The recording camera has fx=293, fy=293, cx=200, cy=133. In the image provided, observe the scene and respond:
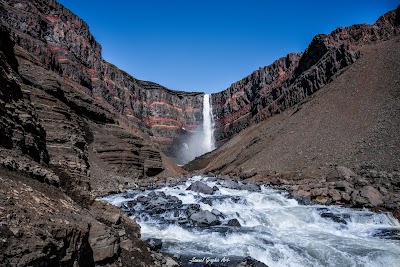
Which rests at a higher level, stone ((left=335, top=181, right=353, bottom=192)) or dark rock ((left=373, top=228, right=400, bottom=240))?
stone ((left=335, top=181, right=353, bottom=192))

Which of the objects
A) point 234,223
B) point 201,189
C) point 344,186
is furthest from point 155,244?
point 344,186

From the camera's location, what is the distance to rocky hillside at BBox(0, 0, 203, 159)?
48188 mm

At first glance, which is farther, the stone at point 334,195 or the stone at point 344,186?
the stone at point 344,186

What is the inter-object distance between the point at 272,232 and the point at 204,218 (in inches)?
136

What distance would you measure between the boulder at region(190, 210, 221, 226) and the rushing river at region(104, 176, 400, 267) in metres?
0.23

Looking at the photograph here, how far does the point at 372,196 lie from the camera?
18.6m

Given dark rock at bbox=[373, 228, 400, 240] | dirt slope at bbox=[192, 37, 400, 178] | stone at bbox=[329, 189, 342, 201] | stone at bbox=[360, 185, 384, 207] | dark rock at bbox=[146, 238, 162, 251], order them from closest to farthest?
dark rock at bbox=[146, 238, 162, 251], dark rock at bbox=[373, 228, 400, 240], stone at bbox=[360, 185, 384, 207], stone at bbox=[329, 189, 342, 201], dirt slope at bbox=[192, 37, 400, 178]

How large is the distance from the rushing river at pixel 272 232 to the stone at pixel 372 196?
1383mm

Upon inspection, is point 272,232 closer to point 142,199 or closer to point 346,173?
point 142,199

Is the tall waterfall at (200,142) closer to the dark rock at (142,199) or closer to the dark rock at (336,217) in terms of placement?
the dark rock at (142,199)

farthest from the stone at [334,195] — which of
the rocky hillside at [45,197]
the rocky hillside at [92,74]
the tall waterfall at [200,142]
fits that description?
the tall waterfall at [200,142]

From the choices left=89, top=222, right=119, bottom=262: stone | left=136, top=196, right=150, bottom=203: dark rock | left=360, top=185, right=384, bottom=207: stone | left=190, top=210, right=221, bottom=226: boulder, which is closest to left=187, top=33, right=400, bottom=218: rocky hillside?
left=360, top=185, right=384, bottom=207: stone

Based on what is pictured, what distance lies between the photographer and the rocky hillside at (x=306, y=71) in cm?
5428

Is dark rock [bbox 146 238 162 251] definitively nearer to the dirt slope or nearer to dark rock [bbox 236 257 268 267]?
dark rock [bbox 236 257 268 267]
